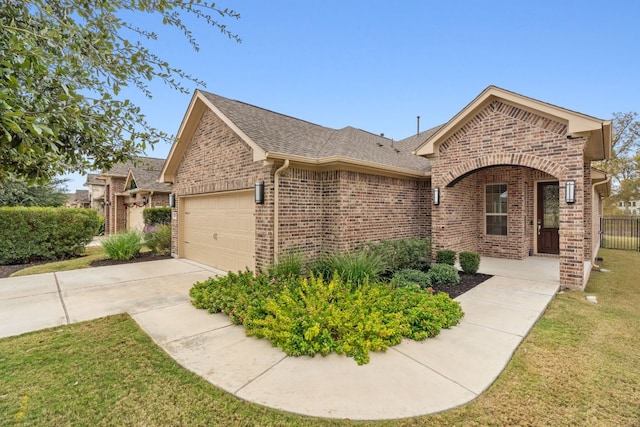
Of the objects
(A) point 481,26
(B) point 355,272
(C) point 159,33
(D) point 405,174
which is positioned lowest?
(B) point 355,272

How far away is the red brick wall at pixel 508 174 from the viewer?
21.9ft

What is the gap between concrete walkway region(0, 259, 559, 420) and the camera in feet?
9.61

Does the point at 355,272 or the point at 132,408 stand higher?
the point at 355,272

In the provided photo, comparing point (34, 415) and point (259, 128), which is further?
point (259, 128)

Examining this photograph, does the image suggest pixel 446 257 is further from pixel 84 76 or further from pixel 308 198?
pixel 84 76

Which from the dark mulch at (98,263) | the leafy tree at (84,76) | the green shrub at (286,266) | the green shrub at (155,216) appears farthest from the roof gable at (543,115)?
the green shrub at (155,216)

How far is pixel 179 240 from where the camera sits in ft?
35.4

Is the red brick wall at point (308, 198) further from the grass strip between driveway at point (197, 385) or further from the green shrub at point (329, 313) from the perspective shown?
the grass strip between driveway at point (197, 385)

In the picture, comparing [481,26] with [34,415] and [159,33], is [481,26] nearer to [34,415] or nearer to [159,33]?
[159,33]

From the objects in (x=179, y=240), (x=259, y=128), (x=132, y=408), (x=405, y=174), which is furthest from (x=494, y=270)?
(x=179, y=240)

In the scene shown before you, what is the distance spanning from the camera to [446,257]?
822 centimetres

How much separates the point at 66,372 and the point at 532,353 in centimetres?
570

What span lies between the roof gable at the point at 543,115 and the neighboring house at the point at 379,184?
27 millimetres

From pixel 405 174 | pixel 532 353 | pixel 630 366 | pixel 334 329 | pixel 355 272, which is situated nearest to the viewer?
pixel 630 366
